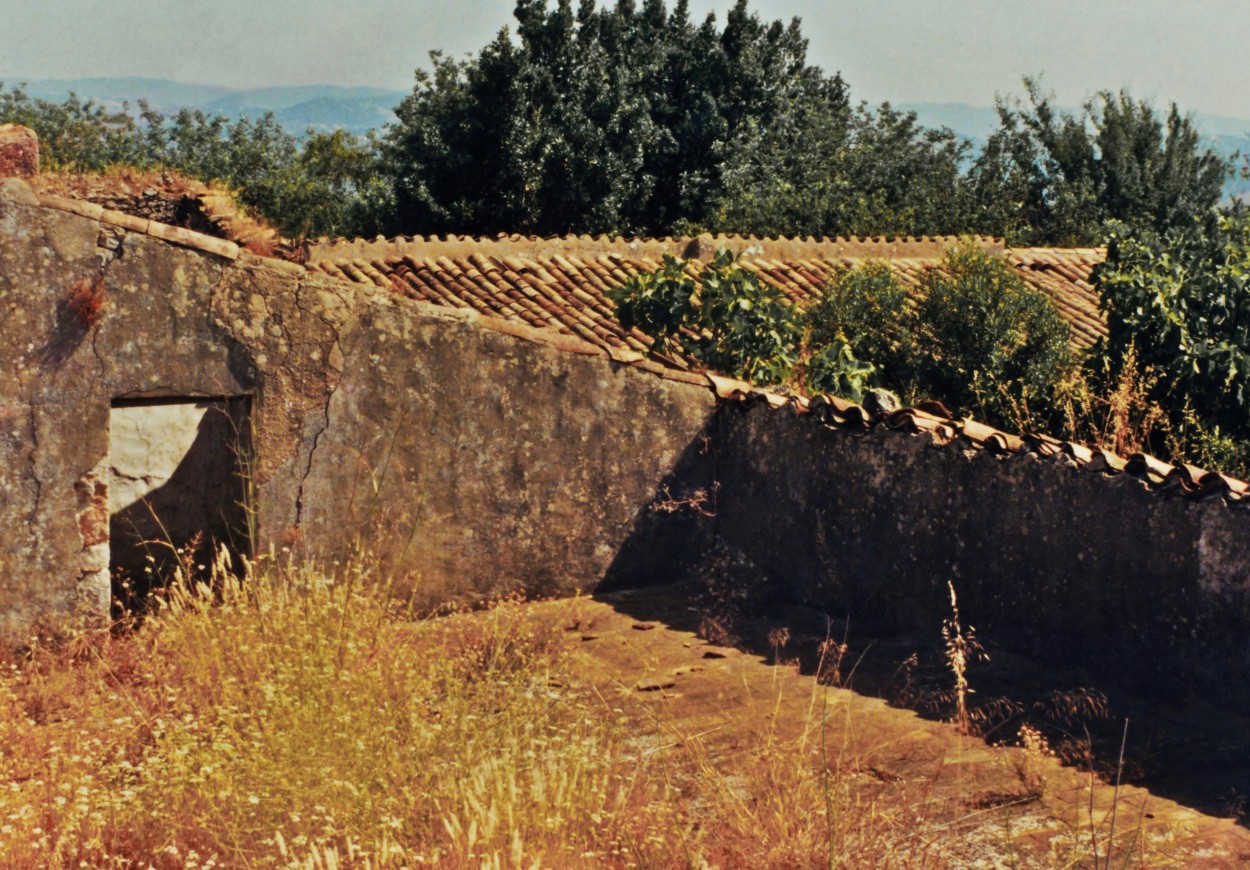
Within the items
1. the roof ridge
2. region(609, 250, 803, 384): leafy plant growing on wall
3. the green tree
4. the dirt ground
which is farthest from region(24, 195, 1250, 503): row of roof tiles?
the green tree

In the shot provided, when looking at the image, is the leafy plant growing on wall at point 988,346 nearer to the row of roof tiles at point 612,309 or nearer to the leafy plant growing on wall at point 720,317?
the leafy plant growing on wall at point 720,317

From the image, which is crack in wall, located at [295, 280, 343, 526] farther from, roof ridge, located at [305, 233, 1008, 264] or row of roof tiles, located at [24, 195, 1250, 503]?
roof ridge, located at [305, 233, 1008, 264]

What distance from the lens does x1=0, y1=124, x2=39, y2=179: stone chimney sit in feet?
25.1

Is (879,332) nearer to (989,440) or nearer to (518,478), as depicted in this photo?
(989,440)

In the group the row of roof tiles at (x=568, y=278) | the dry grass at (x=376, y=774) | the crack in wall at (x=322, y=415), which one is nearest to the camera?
the dry grass at (x=376, y=774)

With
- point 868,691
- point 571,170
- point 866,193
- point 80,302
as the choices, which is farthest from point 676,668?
point 866,193

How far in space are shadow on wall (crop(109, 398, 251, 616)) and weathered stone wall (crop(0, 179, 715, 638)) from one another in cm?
54

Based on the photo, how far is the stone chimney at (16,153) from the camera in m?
7.65

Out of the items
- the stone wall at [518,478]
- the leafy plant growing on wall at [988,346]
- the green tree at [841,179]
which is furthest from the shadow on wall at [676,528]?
the green tree at [841,179]

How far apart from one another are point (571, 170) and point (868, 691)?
735 inches

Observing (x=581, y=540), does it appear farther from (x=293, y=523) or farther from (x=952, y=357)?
(x=952, y=357)

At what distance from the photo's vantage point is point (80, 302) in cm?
760

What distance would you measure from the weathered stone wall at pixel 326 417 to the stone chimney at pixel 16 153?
34 cm

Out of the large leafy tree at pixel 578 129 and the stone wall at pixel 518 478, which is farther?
the large leafy tree at pixel 578 129
